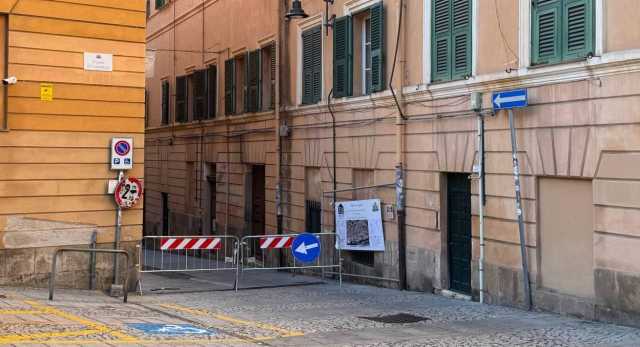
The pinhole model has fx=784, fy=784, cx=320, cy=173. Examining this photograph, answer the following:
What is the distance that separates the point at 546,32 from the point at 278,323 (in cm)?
559

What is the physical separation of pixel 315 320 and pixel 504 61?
4941 mm

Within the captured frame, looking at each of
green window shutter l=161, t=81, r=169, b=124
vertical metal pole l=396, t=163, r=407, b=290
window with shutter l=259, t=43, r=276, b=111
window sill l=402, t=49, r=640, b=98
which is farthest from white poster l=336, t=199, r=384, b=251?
green window shutter l=161, t=81, r=169, b=124

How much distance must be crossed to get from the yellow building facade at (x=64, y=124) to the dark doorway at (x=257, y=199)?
8.19m

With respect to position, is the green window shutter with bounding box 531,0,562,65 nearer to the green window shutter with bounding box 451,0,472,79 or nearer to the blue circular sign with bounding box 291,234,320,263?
the green window shutter with bounding box 451,0,472,79

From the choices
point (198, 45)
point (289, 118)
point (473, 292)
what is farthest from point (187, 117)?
point (473, 292)

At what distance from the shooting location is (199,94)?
1025 inches

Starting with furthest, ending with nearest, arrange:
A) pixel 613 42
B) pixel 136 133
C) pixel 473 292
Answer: pixel 136 133 → pixel 473 292 → pixel 613 42

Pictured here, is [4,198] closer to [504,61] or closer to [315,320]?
[315,320]

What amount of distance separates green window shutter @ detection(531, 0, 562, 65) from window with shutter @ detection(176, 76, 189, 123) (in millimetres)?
17424

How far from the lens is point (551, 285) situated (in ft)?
37.2

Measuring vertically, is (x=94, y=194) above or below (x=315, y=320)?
above

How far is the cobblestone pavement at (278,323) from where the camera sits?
28.9 feet

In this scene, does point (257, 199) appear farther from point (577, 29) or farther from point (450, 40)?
point (577, 29)

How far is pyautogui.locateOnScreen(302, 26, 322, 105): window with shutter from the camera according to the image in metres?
18.4
